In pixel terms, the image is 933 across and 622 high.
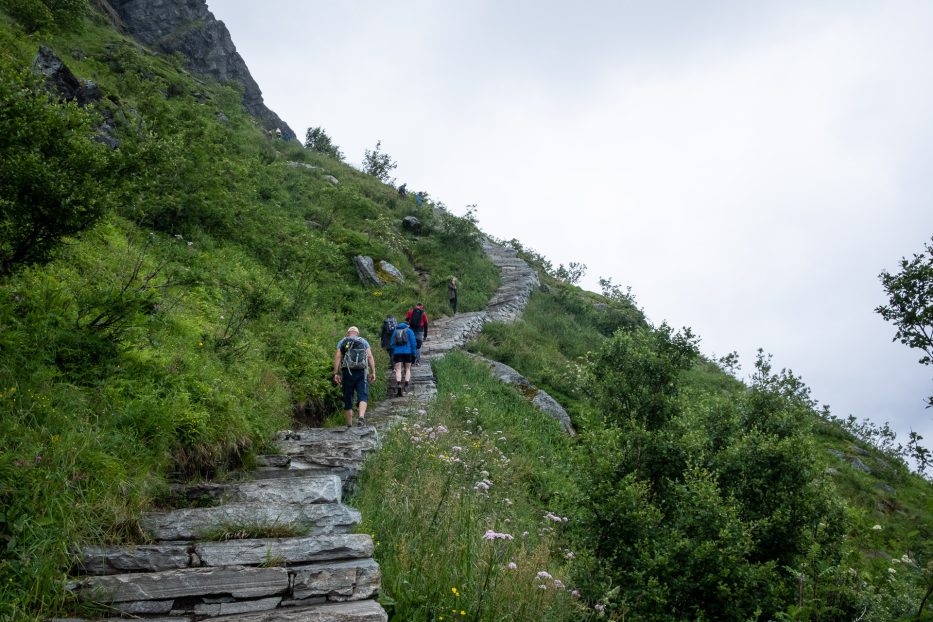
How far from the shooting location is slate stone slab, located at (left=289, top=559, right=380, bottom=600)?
13.8 feet

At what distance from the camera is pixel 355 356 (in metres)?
9.51

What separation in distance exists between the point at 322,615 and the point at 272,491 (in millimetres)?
1847

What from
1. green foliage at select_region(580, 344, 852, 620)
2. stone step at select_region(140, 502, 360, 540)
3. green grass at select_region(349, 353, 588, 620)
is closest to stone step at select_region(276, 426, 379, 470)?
green grass at select_region(349, 353, 588, 620)

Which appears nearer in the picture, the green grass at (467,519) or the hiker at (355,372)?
the green grass at (467,519)

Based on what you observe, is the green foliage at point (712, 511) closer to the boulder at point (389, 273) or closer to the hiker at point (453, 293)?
the hiker at point (453, 293)

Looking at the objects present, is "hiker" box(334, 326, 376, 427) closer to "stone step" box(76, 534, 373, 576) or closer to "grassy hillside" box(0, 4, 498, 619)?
"grassy hillside" box(0, 4, 498, 619)

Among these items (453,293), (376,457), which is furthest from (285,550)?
(453,293)

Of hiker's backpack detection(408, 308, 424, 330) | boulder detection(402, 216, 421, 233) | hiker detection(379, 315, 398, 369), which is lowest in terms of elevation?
hiker detection(379, 315, 398, 369)

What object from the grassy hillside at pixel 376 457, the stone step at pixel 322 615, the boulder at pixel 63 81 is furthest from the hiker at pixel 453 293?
the stone step at pixel 322 615

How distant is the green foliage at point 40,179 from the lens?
16.3 feet

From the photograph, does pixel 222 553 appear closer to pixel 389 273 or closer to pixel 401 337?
pixel 401 337

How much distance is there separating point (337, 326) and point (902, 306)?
1091 centimetres

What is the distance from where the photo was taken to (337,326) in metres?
13.6

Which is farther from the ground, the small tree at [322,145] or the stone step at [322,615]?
the small tree at [322,145]
